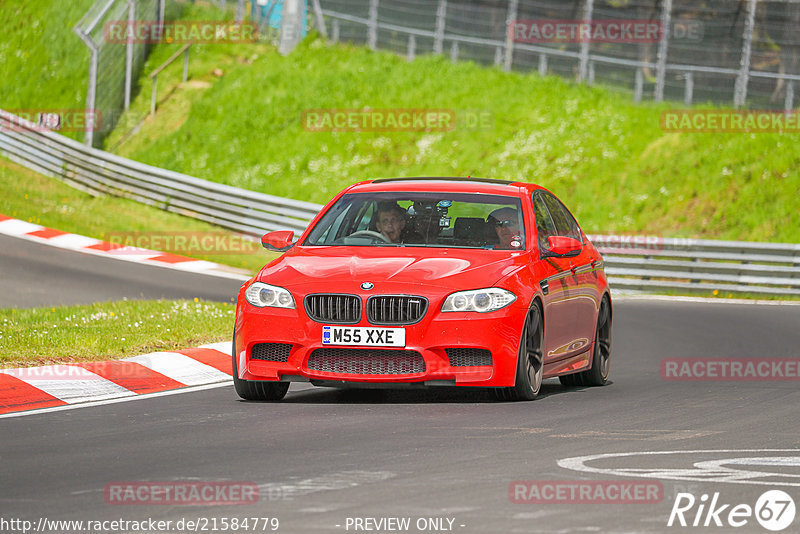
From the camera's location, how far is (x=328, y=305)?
9.35 meters

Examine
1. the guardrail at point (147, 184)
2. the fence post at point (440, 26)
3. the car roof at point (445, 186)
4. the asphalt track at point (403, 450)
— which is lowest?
the guardrail at point (147, 184)

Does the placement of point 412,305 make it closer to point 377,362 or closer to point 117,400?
point 377,362

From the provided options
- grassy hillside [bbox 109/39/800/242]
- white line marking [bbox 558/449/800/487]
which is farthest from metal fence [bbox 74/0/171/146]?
white line marking [bbox 558/449/800/487]

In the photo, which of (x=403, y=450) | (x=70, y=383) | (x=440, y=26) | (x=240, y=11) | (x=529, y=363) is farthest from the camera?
(x=240, y=11)

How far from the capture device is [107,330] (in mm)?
12945

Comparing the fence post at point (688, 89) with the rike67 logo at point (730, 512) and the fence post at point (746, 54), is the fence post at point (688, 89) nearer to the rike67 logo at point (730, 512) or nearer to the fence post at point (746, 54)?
the fence post at point (746, 54)

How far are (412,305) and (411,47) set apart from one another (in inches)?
1076

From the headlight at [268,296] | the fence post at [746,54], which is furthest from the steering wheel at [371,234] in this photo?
the fence post at [746,54]

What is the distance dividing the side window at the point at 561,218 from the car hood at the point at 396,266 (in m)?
1.51

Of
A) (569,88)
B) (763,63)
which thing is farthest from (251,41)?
(763,63)

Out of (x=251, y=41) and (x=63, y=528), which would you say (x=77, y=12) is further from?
(x=63, y=528)

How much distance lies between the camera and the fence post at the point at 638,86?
2966 centimetres

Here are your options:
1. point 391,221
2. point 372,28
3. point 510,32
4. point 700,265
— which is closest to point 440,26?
point 510,32

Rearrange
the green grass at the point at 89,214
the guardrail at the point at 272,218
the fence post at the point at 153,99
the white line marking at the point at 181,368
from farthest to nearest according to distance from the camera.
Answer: the fence post at the point at 153,99 → the green grass at the point at 89,214 → the guardrail at the point at 272,218 → the white line marking at the point at 181,368
